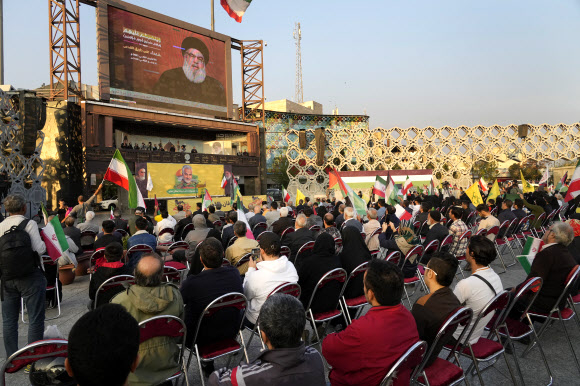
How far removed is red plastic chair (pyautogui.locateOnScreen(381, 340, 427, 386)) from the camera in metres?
1.91

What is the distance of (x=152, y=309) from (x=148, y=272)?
247 mm

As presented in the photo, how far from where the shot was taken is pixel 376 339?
6.68ft

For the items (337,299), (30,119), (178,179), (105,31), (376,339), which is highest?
(105,31)

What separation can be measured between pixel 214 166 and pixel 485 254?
22.8 m

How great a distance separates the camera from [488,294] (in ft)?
9.46

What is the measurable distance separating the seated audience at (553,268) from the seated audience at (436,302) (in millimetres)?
1404

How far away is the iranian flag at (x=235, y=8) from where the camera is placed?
3009cm

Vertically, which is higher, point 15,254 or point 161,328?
point 15,254

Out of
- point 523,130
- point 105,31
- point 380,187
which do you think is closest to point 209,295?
point 380,187

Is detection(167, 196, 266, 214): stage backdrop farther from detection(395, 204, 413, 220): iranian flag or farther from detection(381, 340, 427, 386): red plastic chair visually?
detection(381, 340, 427, 386): red plastic chair

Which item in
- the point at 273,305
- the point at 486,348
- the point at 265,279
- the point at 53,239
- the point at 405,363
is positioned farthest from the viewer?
the point at 53,239

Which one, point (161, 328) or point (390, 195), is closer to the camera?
point (161, 328)

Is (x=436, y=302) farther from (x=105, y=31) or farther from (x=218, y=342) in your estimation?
(x=105, y=31)

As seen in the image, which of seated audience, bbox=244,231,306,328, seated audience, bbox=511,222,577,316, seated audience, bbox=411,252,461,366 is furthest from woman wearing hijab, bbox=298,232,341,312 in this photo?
seated audience, bbox=511,222,577,316
